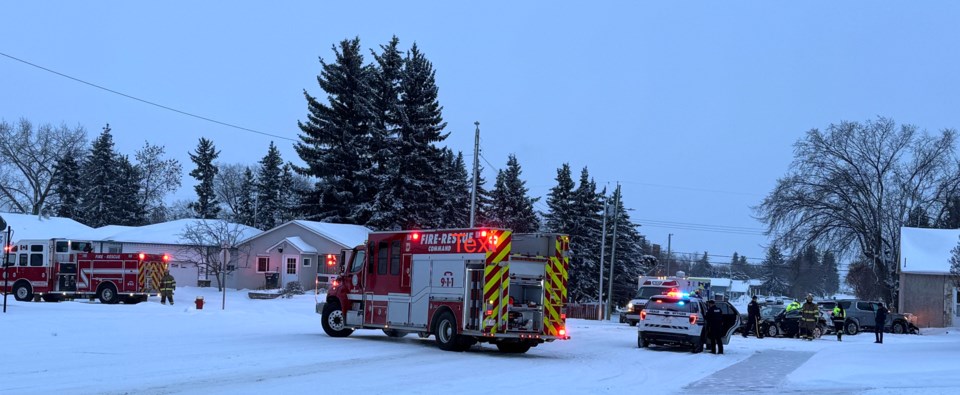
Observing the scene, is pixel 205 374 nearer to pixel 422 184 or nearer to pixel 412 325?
pixel 412 325

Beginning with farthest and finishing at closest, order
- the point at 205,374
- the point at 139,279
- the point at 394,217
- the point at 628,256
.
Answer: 1. the point at 628,256
2. the point at 394,217
3. the point at 139,279
4. the point at 205,374

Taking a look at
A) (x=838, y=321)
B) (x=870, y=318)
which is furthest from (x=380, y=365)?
(x=870, y=318)

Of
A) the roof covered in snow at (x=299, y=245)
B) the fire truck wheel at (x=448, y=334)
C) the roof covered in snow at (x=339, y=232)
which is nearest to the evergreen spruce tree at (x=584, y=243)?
the roof covered in snow at (x=339, y=232)

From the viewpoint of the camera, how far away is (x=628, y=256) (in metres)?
73.8

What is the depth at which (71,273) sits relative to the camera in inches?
1539

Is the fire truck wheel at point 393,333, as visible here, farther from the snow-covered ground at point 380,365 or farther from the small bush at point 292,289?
the small bush at point 292,289

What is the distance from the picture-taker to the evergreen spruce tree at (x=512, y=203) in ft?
241

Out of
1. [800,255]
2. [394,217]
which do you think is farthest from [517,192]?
[800,255]

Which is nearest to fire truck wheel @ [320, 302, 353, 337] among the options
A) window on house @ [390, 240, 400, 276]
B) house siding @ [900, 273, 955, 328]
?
window on house @ [390, 240, 400, 276]

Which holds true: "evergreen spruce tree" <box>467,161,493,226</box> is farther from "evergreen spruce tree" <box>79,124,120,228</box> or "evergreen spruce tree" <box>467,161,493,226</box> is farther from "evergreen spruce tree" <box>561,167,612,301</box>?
"evergreen spruce tree" <box>79,124,120,228</box>

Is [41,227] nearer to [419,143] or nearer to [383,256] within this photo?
[419,143]

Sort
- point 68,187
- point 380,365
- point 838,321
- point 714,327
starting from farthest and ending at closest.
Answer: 1. point 68,187
2. point 838,321
3. point 714,327
4. point 380,365

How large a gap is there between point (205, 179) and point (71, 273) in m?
55.2

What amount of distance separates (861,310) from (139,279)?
31350 mm
